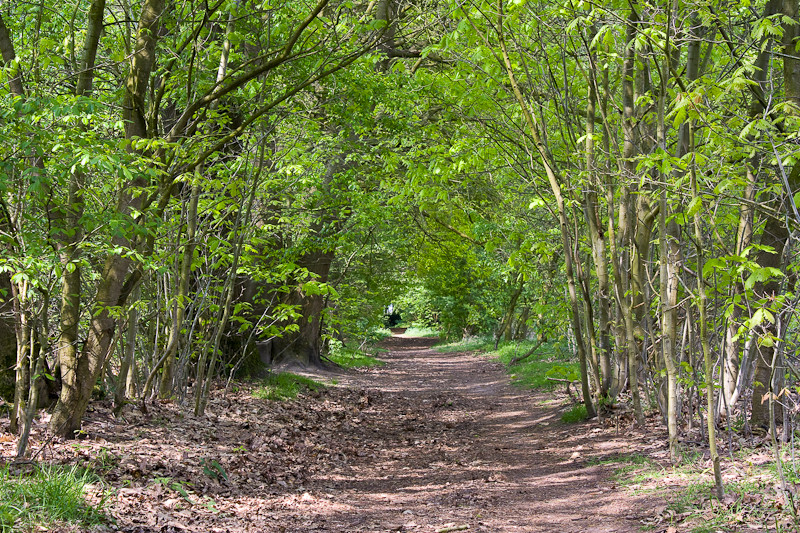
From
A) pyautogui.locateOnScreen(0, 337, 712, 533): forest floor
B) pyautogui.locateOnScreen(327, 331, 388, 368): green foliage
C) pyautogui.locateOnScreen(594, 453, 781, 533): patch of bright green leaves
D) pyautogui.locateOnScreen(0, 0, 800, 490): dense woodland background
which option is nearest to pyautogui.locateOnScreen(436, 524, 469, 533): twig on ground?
pyautogui.locateOnScreen(0, 337, 712, 533): forest floor

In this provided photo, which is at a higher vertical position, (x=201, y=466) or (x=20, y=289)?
(x=20, y=289)

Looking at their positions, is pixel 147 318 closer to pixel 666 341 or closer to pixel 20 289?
pixel 20 289

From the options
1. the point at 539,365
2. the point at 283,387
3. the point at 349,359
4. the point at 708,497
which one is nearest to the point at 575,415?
the point at 708,497

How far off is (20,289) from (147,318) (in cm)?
368

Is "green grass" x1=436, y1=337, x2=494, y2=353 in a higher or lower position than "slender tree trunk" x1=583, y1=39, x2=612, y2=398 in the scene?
lower

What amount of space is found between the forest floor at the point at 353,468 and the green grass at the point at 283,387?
0.29 metres

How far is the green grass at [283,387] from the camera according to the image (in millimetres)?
10438

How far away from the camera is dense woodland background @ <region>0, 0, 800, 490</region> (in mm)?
4426

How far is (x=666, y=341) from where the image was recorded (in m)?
5.38

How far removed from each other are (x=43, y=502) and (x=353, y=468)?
349 cm

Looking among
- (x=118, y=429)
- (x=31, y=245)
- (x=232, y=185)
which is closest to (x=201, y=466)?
(x=118, y=429)

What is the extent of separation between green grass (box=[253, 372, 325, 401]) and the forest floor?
29 cm

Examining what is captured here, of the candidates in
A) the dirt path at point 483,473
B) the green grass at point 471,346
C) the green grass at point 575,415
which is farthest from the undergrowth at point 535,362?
the dirt path at point 483,473

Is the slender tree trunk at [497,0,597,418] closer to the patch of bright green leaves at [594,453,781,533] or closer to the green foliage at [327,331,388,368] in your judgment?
the patch of bright green leaves at [594,453,781,533]
